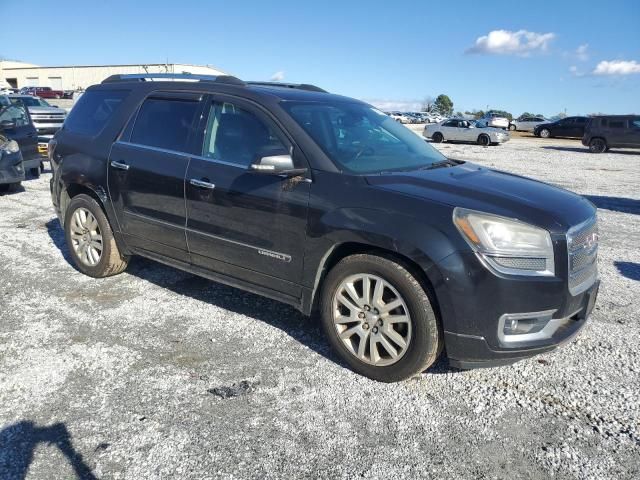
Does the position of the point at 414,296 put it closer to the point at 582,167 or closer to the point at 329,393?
the point at 329,393

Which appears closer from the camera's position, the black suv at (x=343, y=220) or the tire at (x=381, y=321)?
the black suv at (x=343, y=220)

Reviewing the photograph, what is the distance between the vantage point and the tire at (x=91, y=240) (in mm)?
4797

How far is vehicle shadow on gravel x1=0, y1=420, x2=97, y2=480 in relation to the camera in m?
2.40

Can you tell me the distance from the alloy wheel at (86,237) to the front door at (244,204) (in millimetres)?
1347

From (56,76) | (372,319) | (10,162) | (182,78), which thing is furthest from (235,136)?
(56,76)

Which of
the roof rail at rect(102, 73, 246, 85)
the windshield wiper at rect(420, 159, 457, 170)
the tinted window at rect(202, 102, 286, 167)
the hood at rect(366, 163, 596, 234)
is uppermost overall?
the roof rail at rect(102, 73, 246, 85)

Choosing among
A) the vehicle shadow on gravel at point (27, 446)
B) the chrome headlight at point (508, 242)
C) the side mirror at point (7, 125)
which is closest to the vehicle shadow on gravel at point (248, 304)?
the chrome headlight at point (508, 242)

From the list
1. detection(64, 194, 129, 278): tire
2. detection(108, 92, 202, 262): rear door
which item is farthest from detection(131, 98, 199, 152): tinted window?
detection(64, 194, 129, 278): tire

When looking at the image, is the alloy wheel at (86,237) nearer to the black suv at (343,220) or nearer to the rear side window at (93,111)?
the black suv at (343,220)

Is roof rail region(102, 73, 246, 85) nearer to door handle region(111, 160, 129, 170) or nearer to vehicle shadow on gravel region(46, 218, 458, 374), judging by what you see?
door handle region(111, 160, 129, 170)

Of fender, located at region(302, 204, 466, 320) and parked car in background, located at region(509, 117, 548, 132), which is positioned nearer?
fender, located at region(302, 204, 466, 320)

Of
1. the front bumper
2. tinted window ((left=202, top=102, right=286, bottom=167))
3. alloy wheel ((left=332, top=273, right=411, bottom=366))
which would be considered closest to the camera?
the front bumper

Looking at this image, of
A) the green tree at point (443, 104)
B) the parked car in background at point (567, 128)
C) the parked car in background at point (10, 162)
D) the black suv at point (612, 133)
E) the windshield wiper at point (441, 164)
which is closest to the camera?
the windshield wiper at point (441, 164)

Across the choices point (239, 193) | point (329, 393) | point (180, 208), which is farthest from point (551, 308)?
point (180, 208)
